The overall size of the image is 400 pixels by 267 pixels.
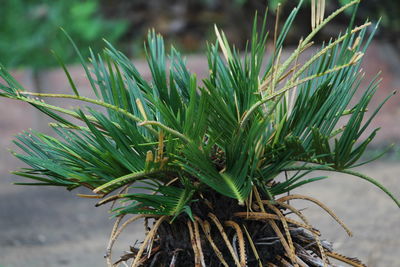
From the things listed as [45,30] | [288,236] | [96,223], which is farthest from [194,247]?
[45,30]

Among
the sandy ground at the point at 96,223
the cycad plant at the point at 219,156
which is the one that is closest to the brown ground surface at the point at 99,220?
the sandy ground at the point at 96,223

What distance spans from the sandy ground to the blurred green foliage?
2.08m

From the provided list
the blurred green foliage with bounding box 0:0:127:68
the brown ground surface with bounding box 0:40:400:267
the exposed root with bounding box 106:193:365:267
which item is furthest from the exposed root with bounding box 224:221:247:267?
the blurred green foliage with bounding box 0:0:127:68

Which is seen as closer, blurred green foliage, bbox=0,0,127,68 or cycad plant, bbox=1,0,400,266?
cycad plant, bbox=1,0,400,266

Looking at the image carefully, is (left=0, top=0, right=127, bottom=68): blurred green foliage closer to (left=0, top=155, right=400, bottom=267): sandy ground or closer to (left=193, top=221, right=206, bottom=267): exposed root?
(left=0, top=155, right=400, bottom=267): sandy ground

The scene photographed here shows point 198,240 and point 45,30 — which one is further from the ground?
point 45,30

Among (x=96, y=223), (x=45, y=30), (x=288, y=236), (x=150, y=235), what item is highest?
(x=45, y=30)

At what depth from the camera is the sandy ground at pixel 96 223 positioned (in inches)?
A: 116

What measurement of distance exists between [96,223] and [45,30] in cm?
329

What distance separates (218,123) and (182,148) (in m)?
0.09

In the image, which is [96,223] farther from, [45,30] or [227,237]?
[45,30]

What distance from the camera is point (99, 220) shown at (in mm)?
→ 3725

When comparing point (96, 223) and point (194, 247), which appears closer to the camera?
point (194, 247)

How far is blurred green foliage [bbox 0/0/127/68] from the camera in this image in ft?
20.2
